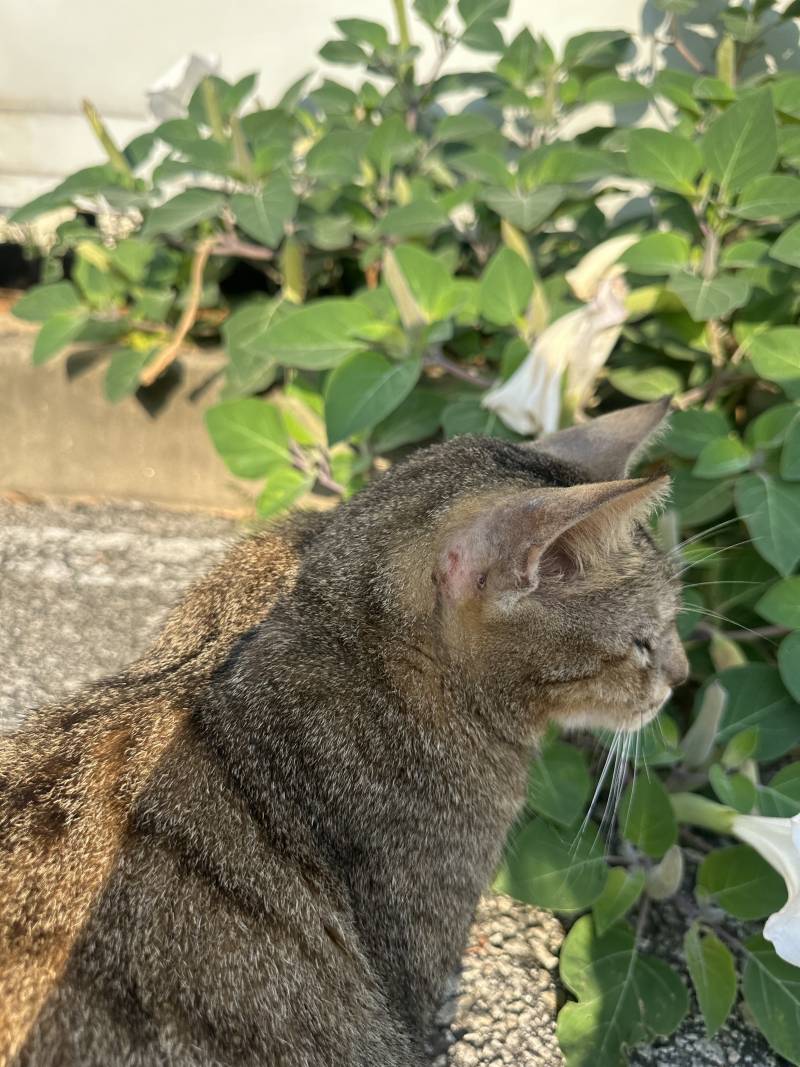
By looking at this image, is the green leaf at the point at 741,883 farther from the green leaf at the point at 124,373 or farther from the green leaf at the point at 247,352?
the green leaf at the point at 124,373

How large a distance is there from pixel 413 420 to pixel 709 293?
958mm

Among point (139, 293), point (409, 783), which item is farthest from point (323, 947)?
point (139, 293)

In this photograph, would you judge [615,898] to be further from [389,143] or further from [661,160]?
[389,143]

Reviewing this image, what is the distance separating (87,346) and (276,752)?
248 centimetres

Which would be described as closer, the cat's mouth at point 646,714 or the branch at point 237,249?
the cat's mouth at point 646,714

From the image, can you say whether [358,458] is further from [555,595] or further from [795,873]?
[795,873]

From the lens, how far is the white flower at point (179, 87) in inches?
138

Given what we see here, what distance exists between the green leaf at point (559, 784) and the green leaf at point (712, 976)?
358mm

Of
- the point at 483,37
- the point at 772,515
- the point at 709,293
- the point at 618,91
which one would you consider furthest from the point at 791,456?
the point at 483,37

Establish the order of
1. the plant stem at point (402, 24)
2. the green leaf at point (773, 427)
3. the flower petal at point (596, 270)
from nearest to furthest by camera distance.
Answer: the green leaf at point (773, 427), the flower petal at point (596, 270), the plant stem at point (402, 24)

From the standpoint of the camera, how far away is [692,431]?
7.75ft

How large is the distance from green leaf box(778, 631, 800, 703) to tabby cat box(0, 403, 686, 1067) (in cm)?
25

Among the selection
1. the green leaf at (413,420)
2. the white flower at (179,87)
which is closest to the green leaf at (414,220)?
the green leaf at (413,420)

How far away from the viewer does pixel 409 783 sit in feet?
5.75
